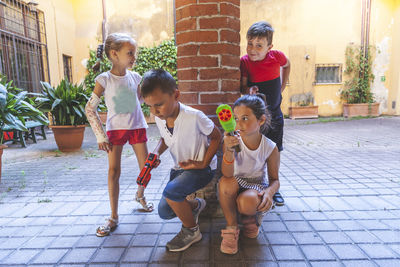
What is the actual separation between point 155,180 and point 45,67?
292 inches

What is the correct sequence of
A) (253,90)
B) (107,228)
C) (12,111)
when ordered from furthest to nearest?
(12,111) < (253,90) < (107,228)

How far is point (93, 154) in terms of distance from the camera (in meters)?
5.11

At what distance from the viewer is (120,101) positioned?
6.88ft

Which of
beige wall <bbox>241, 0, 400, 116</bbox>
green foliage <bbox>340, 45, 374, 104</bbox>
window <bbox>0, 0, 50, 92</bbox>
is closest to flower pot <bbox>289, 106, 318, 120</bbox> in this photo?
beige wall <bbox>241, 0, 400, 116</bbox>

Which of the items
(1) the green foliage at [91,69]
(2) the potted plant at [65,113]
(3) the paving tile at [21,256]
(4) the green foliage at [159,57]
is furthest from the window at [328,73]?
(3) the paving tile at [21,256]

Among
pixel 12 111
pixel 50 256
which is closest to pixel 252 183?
pixel 50 256

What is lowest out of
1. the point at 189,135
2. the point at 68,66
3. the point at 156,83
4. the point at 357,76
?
the point at 189,135

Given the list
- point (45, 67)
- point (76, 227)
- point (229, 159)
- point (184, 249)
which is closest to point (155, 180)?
point (76, 227)

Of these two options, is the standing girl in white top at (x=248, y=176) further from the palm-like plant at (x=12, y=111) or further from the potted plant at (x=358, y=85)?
the potted plant at (x=358, y=85)

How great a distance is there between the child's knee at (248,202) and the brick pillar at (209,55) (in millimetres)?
511

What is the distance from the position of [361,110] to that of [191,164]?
1210 centimetres

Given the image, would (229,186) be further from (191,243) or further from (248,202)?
(191,243)

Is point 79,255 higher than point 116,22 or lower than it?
lower

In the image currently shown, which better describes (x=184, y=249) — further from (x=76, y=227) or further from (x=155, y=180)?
(x=155, y=180)
